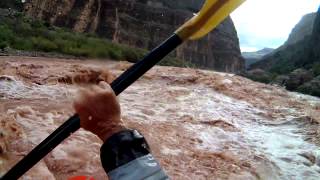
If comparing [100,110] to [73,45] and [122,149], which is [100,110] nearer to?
[122,149]

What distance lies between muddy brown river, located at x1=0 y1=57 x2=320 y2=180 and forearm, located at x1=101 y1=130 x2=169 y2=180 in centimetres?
87

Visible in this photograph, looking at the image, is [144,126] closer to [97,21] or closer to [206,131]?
[206,131]

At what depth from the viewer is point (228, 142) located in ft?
16.1

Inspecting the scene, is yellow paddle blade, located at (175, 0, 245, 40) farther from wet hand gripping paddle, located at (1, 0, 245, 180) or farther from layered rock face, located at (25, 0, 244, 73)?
layered rock face, located at (25, 0, 244, 73)

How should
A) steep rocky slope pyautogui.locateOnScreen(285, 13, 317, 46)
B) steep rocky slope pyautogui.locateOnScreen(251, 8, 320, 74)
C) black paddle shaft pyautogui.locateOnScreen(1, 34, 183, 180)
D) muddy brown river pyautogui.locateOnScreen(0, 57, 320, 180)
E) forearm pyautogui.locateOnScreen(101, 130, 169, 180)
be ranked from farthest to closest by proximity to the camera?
steep rocky slope pyautogui.locateOnScreen(285, 13, 317, 46)
steep rocky slope pyautogui.locateOnScreen(251, 8, 320, 74)
muddy brown river pyautogui.locateOnScreen(0, 57, 320, 180)
black paddle shaft pyautogui.locateOnScreen(1, 34, 183, 180)
forearm pyautogui.locateOnScreen(101, 130, 169, 180)

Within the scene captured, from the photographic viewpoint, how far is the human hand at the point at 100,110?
1132mm

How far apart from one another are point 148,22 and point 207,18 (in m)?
38.8

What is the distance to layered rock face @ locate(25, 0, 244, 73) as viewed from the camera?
71.8 ft

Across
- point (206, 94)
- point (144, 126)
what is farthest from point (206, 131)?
point (206, 94)

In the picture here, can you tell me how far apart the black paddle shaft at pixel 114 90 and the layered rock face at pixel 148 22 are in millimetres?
15606

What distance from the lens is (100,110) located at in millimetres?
1142

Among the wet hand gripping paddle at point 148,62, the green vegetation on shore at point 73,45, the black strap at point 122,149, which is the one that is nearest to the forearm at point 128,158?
the black strap at point 122,149

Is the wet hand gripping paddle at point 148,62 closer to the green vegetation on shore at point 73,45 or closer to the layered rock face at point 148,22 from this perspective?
the green vegetation on shore at point 73,45

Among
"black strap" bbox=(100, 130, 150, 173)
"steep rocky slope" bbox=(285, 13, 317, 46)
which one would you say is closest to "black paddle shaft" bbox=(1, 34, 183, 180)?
"black strap" bbox=(100, 130, 150, 173)
